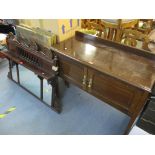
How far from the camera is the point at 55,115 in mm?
1910

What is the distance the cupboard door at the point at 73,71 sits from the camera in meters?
1.51

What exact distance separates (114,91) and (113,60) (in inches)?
11.4

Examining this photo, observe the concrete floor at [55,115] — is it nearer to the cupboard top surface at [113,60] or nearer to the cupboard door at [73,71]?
the cupboard door at [73,71]

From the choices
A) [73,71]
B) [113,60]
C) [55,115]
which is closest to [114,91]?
[113,60]

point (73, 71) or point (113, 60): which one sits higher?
point (113, 60)

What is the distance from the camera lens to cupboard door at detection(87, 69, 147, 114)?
1251 mm

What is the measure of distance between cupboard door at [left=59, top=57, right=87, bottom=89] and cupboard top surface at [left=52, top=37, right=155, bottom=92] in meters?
0.08

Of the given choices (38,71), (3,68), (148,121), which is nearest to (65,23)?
(38,71)

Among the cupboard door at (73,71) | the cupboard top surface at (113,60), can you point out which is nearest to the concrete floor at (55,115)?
the cupboard door at (73,71)

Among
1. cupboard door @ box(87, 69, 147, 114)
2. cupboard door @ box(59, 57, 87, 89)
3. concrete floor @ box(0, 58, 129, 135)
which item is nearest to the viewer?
cupboard door @ box(87, 69, 147, 114)

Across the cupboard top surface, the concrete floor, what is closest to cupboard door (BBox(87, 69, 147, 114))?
the cupboard top surface

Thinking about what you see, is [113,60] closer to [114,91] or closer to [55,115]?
[114,91]

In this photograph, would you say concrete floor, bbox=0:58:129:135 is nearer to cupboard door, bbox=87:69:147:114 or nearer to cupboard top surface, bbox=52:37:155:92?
cupboard door, bbox=87:69:147:114
